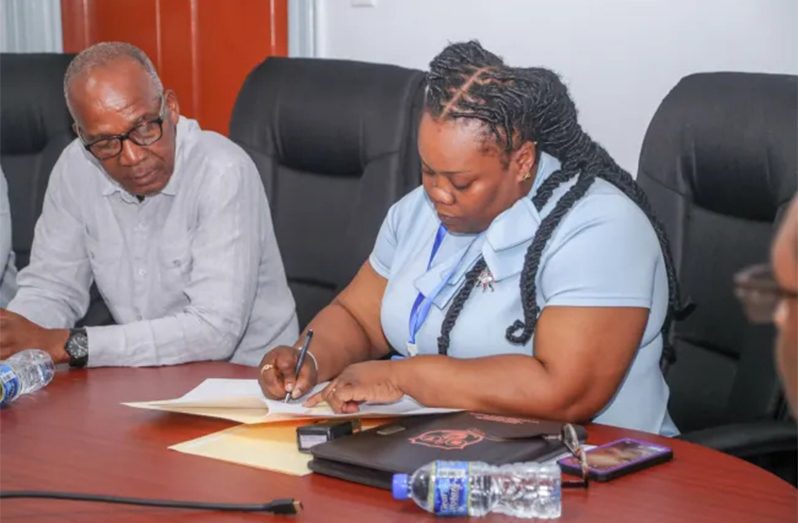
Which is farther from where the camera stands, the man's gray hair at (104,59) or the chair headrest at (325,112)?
the chair headrest at (325,112)

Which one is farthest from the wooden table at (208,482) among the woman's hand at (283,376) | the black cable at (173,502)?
the woman's hand at (283,376)

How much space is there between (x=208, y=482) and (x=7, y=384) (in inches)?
19.0

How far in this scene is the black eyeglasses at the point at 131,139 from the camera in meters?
2.16

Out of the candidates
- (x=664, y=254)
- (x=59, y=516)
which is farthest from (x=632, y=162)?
(x=59, y=516)

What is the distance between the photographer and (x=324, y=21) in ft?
10.7

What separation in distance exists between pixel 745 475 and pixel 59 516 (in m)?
0.76

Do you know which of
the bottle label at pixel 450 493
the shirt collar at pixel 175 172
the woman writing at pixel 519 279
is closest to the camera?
the bottle label at pixel 450 493

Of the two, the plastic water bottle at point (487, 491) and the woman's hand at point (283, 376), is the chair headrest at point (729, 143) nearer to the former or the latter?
the woman's hand at point (283, 376)

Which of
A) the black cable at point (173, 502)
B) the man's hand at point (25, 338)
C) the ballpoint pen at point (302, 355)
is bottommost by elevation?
the man's hand at point (25, 338)

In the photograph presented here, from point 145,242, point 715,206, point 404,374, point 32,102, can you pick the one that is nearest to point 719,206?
point 715,206

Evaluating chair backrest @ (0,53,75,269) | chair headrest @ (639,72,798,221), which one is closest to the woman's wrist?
chair headrest @ (639,72,798,221)

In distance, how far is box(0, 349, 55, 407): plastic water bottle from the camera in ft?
5.49

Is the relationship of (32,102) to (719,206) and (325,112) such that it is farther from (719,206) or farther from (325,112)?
(719,206)

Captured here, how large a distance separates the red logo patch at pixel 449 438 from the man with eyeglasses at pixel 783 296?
2.89 feet
